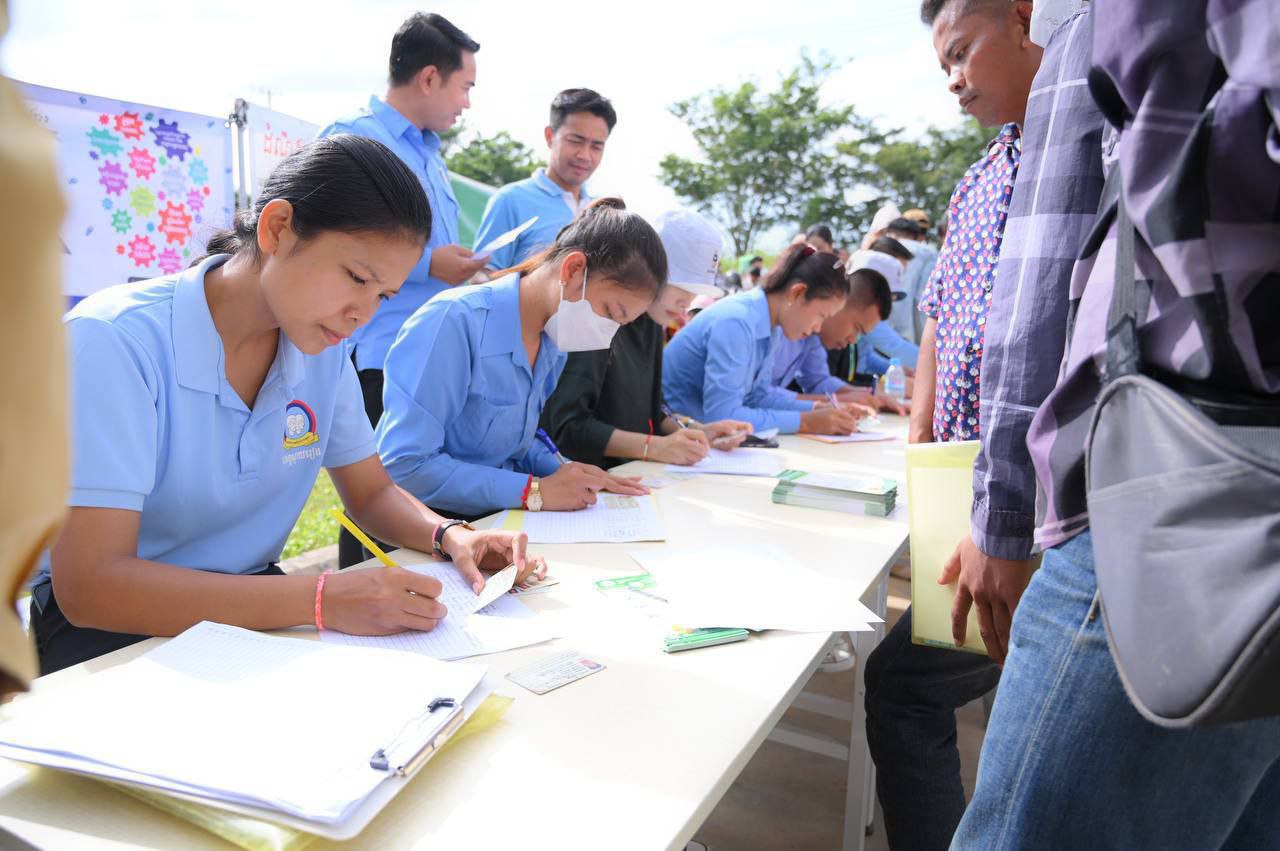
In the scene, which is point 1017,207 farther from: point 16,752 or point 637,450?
point 637,450

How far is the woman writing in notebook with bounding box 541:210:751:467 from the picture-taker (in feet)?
7.40

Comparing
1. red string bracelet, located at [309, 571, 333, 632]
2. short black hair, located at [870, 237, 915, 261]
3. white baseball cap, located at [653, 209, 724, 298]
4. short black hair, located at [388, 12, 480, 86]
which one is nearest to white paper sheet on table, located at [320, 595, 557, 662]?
red string bracelet, located at [309, 571, 333, 632]

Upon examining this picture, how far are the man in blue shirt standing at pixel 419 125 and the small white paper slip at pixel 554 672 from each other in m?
1.60

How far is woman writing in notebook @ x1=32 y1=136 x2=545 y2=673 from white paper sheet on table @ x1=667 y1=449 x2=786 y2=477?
3.02 feet

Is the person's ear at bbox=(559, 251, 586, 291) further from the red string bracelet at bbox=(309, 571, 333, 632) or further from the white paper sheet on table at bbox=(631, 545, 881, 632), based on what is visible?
the red string bracelet at bbox=(309, 571, 333, 632)

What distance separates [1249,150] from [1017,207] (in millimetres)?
345

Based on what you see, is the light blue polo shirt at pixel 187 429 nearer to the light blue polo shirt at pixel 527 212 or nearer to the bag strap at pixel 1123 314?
the bag strap at pixel 1123 314

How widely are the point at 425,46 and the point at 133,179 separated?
4.68 ft

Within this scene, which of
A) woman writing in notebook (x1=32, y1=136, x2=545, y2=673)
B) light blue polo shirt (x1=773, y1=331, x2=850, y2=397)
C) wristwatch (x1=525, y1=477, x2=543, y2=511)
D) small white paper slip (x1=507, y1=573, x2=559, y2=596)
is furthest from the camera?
light blue polo shirt (x1=773, y1=331, x2=850, y2=397)

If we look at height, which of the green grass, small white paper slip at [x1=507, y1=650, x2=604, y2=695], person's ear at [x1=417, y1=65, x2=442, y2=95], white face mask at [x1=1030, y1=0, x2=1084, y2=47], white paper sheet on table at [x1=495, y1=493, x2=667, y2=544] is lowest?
the green grass

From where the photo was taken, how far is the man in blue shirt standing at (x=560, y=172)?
305 cm

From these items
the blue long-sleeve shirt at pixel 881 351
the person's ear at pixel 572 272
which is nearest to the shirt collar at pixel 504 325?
the person's ear at pixel 572 272

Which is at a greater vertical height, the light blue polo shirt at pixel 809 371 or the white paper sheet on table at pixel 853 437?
the light blue polo shirt at pixel 809 371

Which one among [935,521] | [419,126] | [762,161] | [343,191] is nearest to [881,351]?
[419,126]
